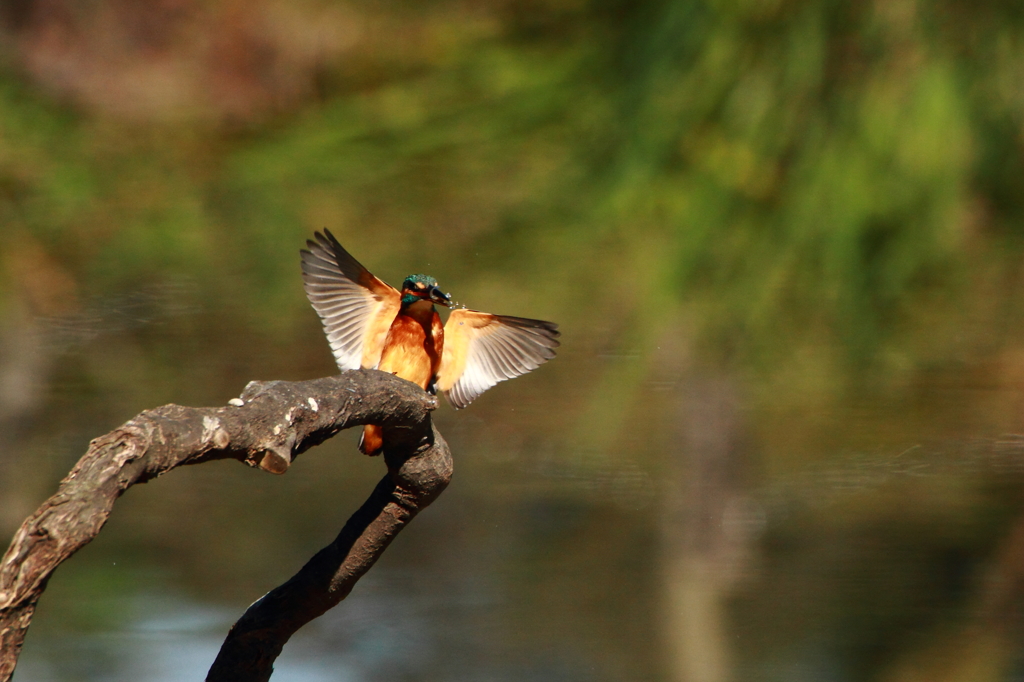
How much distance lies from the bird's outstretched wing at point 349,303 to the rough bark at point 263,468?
85 millimetres

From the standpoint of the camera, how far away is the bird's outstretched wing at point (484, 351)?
56 centimetres

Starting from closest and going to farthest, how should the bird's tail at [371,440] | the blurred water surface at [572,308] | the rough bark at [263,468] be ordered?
1. the rough bark at [263,468]
2. the bird's tail at [371,440]
3. the blurred water surface at [572,308]

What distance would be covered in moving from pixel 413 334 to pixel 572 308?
506 mm

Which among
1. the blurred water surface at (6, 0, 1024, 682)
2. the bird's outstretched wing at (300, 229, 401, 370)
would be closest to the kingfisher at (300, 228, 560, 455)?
the bird's outstretched wing at (300, 229, 401, 370)

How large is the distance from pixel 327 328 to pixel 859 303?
0.40m

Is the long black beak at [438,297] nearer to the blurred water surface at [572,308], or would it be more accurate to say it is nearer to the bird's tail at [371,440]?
the bird's tail at [371,440]

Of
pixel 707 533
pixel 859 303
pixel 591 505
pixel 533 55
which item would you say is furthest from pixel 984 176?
pixel 591 505

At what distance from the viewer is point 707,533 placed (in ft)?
4.87

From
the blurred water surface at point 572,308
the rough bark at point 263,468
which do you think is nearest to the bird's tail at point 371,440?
the rough bark at point 263,468

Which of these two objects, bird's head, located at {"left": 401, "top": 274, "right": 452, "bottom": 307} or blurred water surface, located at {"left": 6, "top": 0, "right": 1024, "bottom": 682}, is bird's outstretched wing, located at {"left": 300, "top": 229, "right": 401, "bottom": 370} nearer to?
bird's head, located at {"left": 401, "top": 274, "right": 452, "bottom": 307}

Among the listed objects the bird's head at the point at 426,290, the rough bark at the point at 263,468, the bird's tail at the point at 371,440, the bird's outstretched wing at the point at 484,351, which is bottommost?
the rough bark at the point at 263,468

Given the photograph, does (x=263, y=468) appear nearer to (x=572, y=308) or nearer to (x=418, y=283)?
(x=418, y=283)

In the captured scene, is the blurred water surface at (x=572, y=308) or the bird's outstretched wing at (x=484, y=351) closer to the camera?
the bird's outstretched wing at (x=484, y=351)

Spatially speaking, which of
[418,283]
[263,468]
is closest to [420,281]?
[418,283]
